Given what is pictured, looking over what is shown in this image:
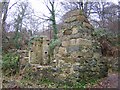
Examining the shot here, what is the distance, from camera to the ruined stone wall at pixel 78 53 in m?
2.38

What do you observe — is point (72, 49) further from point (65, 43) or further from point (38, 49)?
point (38, 49)

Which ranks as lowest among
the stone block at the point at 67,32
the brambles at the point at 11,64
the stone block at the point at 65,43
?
the brambles at the point at 11,64

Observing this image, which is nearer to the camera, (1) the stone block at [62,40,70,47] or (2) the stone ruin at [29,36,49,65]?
(1) the stone block at [62,40,70,47]

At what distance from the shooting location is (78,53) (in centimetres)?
239

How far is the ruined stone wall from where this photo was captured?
238 cm

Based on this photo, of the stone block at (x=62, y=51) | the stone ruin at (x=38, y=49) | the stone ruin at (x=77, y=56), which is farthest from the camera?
the stone ruin at (x=38, y=49)

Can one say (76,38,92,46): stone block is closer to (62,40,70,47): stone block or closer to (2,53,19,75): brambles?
(62,40,70,47): stone block

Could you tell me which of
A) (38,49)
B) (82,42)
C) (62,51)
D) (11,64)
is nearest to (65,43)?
(62,51)

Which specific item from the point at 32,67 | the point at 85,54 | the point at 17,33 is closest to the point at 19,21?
the point at 17,33

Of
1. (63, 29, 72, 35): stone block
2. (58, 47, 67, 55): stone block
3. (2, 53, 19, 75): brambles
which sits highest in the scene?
(63, 29, 72, 35): stone block

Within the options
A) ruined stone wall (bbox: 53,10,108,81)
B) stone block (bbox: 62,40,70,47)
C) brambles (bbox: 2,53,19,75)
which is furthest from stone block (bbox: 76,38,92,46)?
brambles (bbox: 2,53,19,75)

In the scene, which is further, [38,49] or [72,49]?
[38,49]

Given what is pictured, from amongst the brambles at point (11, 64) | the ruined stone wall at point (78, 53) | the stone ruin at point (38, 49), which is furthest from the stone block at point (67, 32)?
the stone ruin at point (38, 49)

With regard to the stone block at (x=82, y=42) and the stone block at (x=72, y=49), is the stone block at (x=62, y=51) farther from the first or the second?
the stone block at (x=82, y=42)
